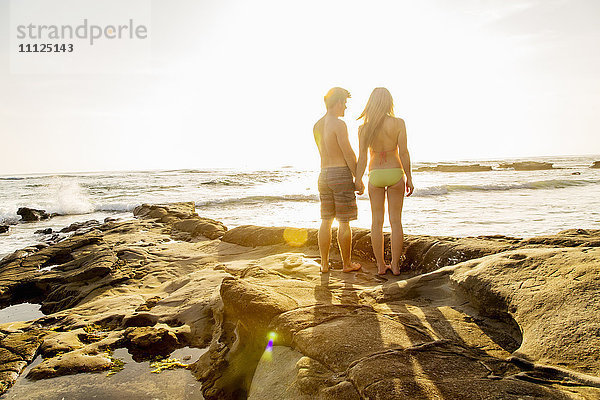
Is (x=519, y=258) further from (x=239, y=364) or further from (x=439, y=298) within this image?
(x=239, y=364)

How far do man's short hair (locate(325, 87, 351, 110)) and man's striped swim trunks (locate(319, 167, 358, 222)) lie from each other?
73cm

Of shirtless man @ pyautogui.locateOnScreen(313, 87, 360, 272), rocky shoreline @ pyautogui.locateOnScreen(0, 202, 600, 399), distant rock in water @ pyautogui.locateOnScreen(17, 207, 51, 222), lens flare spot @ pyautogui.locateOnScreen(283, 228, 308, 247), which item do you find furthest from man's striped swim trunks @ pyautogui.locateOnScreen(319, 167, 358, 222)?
distant rock in water @ pyautogui.locateOnScreen(17, 207, 51, 222)

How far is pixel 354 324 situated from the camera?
2213mm

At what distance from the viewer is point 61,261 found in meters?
6.66

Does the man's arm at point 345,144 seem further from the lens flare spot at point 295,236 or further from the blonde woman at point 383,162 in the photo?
the lens flare spot at point 295,236

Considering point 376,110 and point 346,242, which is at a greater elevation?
point 376,110

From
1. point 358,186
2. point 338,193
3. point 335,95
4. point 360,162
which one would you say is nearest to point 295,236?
point 338,193

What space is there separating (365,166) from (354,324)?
2104 millimetres

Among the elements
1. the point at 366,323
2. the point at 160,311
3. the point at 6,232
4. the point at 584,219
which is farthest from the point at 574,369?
the point at 6,232

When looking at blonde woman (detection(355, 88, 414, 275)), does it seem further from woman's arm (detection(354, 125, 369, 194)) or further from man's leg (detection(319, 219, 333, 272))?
man's leg (detection(319, 219, 333, 272))

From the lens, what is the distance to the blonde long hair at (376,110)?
386 cm

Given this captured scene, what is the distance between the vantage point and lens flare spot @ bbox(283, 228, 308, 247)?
5793 millimetres

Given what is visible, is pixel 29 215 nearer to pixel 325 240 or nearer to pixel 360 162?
pixel 325 240

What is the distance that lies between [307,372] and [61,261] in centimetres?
663
